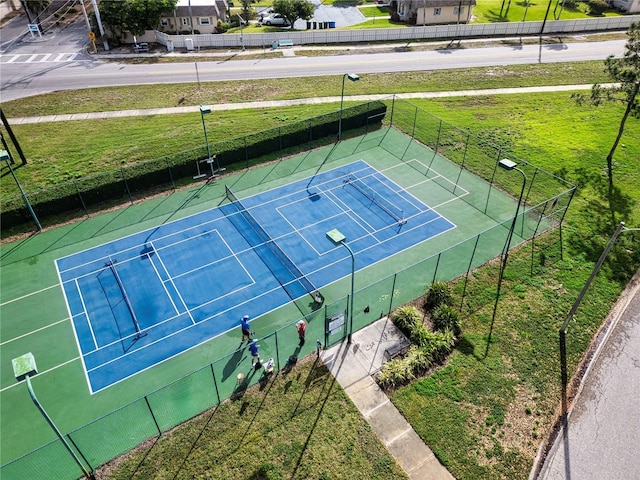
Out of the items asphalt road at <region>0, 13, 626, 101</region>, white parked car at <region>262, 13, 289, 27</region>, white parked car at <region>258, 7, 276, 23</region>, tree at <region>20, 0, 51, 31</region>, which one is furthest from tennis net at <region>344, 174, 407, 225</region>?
tree at <region>20, 0, 51, 31</region>

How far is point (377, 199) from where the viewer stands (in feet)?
89.5

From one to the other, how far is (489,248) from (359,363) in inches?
395

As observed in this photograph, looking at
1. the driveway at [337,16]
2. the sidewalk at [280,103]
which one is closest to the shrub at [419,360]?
the sidewalk at [280,103]

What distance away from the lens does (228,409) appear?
16484mm

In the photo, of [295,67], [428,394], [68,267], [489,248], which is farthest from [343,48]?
[428,394]

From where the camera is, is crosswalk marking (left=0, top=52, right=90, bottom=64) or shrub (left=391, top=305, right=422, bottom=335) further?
crosswalk marking (left=0, top=52, right=90, bottom=64)

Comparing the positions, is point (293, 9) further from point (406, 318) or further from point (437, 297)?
point (406, 318)

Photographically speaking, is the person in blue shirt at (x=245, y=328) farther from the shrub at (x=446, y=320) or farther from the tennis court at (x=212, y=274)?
the shrub at (x=446, y=320)

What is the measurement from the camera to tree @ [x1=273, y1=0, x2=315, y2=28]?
5769cm

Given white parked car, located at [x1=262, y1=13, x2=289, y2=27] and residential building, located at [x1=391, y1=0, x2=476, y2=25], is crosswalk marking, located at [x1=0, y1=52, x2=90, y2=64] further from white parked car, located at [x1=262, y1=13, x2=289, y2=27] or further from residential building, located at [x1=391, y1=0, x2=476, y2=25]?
residential building, located at [x1=391, y1=0, x2=476, y2=25]

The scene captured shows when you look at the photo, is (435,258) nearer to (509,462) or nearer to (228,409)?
(509,462)

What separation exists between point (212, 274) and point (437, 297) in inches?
424

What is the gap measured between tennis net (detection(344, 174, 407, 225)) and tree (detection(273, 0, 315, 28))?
3834 centimetres

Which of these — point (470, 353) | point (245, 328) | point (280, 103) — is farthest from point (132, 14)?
point (470, 353)
